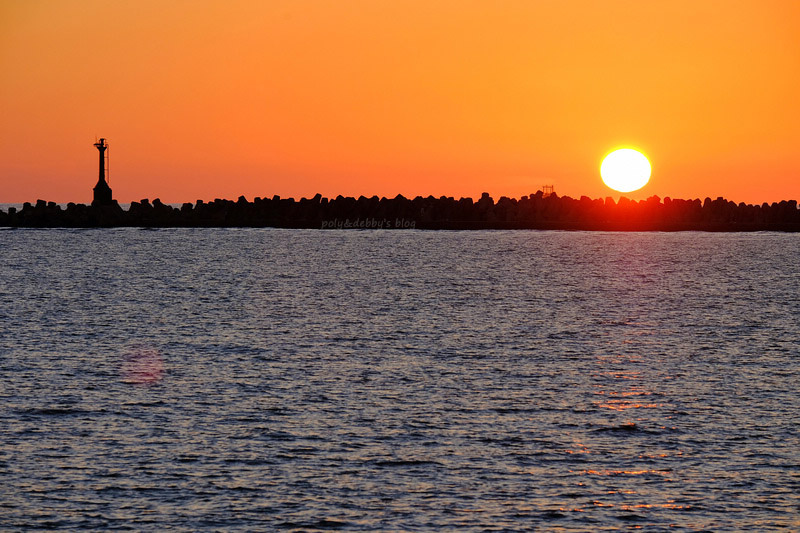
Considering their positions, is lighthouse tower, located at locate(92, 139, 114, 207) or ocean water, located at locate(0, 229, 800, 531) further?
lighthouse tower, located at locate(92, 139, 114, 207)

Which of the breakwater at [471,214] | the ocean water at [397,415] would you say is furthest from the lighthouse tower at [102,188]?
the ocean water at [397,415]

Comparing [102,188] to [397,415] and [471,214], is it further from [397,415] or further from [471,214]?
[397,415]

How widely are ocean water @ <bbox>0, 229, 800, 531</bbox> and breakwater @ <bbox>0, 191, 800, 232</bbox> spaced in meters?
125

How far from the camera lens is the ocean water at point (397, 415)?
43.2ft

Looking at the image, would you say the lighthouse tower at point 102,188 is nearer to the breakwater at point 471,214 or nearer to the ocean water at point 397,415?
the breakwater at point 471,214

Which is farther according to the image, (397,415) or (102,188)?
(102,188)

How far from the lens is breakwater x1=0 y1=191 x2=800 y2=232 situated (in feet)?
560

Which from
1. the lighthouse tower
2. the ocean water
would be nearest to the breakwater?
the lighthouse tower

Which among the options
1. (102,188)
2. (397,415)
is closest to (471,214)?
(102,188)

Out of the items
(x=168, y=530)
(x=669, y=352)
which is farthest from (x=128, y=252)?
(x=168, y=530)

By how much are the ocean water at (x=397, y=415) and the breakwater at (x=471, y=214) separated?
12533 centimetres

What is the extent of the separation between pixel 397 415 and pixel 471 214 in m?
159

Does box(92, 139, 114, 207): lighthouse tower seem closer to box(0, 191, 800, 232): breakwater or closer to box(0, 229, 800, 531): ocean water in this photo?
box(0, 191, 800, 232): breakwater

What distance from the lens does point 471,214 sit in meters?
177
